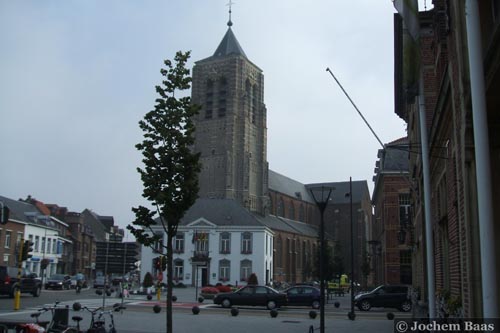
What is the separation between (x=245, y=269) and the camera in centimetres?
6706

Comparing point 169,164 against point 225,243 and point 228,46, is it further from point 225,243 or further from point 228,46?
point 228,46

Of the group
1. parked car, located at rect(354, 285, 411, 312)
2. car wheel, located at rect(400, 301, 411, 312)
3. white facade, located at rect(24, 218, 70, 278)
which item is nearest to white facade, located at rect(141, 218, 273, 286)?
white facade, located at rect(24, 218, 70, 278)

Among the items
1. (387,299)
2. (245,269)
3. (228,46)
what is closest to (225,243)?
(245,269)

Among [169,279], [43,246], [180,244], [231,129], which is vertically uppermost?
[231,129]

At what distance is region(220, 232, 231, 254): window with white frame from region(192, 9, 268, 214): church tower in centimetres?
1406

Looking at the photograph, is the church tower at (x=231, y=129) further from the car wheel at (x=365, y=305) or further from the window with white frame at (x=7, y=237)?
the car wheel at (x=365, y=305)

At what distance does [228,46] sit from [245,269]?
44.5 metres

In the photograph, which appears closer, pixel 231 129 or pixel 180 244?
pixel 180 244

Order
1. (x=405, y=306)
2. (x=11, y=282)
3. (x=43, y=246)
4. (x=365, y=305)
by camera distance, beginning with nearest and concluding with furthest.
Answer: (x=405, y=306), (x=365, y=305), (x=11, y=282), (x=43, y=246)

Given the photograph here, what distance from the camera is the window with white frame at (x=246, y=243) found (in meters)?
67.7

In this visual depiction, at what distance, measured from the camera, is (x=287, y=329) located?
19.0 m

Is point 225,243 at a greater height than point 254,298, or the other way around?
point 225,243

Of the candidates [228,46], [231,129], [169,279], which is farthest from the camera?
[228,46]

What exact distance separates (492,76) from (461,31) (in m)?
1.74
